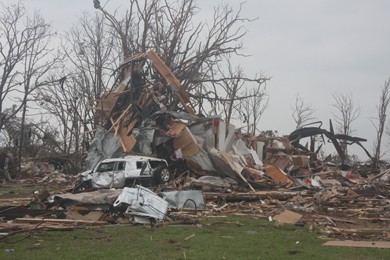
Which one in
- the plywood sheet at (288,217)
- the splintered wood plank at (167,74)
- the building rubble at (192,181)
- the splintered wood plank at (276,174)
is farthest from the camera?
the splintered wood plank at (167,74)

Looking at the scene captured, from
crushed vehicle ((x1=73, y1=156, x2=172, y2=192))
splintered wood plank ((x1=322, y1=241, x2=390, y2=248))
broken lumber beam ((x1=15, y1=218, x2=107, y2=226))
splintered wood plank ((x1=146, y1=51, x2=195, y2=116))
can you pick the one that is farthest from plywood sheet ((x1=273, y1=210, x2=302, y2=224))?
splintered wood plank ((x1=146, y1=51, x2=195, y2=116))

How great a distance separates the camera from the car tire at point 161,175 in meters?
14.6

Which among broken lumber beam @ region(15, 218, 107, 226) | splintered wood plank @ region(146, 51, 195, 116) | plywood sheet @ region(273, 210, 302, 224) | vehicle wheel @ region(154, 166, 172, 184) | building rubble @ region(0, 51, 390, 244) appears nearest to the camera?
broken lumber beam @ region(15, 218, 107, 226)

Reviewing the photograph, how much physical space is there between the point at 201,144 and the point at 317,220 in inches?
430

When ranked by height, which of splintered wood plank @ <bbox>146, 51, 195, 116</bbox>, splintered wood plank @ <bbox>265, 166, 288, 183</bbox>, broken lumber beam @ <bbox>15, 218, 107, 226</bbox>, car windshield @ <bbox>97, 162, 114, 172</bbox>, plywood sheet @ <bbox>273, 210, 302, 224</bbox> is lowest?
plywood sheet @ <bbox>273, 210, 302, 224</bbox>

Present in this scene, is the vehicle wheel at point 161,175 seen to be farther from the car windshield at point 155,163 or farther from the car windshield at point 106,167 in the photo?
the car windshield at point 106,167

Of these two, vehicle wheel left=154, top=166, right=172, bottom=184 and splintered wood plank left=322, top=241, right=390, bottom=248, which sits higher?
vehicle wheel left=154, top=166, right=172, bottom=184

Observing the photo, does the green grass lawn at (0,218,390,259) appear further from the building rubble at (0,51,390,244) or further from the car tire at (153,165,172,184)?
the car tire at (153,165,172,184)

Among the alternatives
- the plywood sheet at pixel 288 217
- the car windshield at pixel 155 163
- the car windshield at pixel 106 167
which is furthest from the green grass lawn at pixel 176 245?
the car windshield at pixel 155 163

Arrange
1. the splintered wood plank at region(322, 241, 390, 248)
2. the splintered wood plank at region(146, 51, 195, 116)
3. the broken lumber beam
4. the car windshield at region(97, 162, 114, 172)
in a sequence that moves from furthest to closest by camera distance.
→ 1. the splintered wood plank at region(146, 51, 195, 116)
2. the car windshield at region(97, 162, 114, 172)
3. the broken lumber beam
4. the splintered wood plank at region(322, 241, 390, 248)

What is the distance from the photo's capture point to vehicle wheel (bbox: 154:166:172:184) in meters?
14.6

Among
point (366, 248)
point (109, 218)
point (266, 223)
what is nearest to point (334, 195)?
point (266, 223)

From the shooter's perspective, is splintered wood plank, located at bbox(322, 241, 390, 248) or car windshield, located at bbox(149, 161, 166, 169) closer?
splintered wood plank, located at bbox(322, 241, 390, 248)

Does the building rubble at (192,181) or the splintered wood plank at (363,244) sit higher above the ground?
the building rubble at (192,181)
